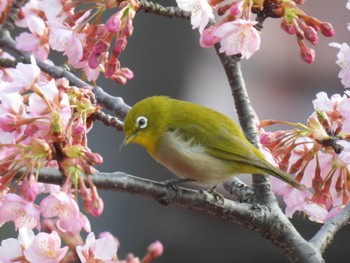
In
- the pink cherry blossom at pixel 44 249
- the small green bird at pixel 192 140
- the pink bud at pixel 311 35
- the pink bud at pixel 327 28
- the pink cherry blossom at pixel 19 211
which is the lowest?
the pink cherry blossom at pixel 44 249

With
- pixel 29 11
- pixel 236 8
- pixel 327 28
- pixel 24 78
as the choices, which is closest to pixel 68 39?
pixel 24 78

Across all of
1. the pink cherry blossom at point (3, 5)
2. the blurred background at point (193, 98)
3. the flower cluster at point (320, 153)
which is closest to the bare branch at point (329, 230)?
the flower cluster at point (320, 153)

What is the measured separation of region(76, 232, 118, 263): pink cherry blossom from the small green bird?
455mm

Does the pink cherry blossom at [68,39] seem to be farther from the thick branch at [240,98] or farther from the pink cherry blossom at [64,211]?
the pink cherry blossom at [64,211]

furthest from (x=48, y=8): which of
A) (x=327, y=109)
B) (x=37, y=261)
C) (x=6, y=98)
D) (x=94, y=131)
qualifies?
(x=94, y=131)

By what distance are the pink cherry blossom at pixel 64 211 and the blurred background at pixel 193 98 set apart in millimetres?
3457

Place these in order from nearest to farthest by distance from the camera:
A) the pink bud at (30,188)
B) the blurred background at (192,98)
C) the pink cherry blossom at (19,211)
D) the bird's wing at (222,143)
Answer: the pink bud at (30,188), the pink cherry blossom at (19,211), the bird's wing at (222,143), the blurred background at (192,98)

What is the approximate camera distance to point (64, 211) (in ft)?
5.38

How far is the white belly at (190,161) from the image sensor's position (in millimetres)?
2156

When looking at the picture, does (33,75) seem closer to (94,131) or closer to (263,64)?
(94,131)

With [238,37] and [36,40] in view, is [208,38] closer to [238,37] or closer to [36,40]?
[238,37]

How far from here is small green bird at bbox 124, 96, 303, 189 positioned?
84.3 inches

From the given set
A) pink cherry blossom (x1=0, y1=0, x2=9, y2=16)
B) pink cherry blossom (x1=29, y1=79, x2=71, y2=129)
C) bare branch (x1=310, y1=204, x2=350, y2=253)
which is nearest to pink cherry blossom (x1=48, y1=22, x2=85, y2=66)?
pink cherry blossom (x1=29, y1=79, x2=71, y2=129)

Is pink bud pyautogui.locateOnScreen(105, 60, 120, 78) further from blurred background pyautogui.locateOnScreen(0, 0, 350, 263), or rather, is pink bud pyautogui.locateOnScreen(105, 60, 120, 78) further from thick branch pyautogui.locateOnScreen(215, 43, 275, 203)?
blurred background pyautogui.locateOnScreen(0, 0, 350, 263)
